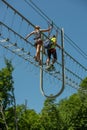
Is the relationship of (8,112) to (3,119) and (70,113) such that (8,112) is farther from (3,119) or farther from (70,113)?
(70,113)

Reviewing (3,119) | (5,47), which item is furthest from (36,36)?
(3,119)

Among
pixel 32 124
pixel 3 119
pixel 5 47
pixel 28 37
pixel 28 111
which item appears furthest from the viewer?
pixel 28 111

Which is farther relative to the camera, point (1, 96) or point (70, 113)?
point (70, 113)

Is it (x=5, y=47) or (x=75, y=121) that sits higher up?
(x=75, y=121)

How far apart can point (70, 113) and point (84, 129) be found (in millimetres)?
2649

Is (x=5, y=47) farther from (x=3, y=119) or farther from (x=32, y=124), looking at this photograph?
(x=32, y=124)

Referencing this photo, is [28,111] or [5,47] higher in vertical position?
[28,111]

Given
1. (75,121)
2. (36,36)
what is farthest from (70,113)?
(36,36)

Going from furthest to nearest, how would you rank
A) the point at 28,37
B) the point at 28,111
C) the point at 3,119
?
the point at 28,111 < the point at 3,119 < the point at 28,37

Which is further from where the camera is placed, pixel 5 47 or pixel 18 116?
pixel 18 116

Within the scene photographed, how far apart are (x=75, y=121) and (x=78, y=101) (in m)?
2.30

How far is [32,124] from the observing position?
50.7 meters

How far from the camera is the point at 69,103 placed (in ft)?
173

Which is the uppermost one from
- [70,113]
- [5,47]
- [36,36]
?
[70,113]
